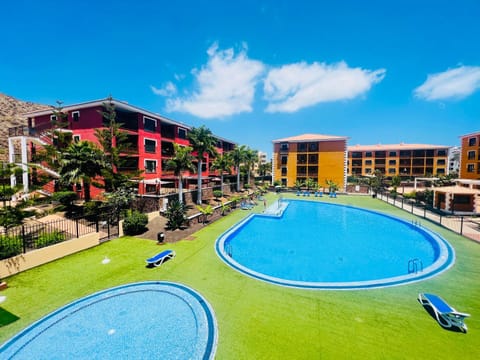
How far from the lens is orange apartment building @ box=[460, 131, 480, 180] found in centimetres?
3428

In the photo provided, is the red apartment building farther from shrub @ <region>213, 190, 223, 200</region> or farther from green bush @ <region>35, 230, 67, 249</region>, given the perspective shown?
green bush @ <region>35, 230, 67, 249</region>

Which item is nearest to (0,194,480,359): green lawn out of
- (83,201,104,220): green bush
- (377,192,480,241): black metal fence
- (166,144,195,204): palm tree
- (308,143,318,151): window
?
(377,192,480,241): black metal fence

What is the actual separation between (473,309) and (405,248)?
8.43 meters

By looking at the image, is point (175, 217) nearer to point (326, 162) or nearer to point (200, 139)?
point (200, 139)

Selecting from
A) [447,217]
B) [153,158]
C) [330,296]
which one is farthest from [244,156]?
[330,296]

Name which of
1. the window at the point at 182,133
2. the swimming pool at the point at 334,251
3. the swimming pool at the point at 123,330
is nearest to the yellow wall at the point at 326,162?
the swimming pool at the point at 334,251

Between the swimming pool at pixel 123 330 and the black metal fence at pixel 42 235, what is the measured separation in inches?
224

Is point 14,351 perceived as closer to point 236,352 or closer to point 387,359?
→ point 236,352

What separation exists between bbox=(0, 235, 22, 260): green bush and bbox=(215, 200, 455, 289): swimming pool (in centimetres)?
1046

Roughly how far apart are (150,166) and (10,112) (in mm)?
35522

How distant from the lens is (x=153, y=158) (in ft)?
86.5

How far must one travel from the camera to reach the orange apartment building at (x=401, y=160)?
56906 mm

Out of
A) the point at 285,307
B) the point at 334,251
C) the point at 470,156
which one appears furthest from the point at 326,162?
the point at 285,307

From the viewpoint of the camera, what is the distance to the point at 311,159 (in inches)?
1885
